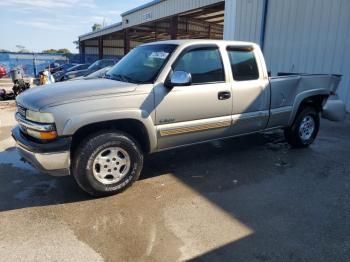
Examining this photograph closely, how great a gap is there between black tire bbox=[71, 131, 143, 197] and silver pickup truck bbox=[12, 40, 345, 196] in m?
0.01

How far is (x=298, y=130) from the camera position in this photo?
5.93 m

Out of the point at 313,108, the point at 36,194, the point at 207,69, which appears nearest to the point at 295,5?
the point at 313,108

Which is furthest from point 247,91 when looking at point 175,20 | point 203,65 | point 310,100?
point 175,20

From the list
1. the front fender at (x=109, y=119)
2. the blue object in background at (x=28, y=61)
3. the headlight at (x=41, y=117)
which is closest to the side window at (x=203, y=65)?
the front fender at (x=109, y=119)

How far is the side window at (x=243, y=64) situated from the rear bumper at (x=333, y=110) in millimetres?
2163

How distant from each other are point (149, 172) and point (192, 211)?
1.36 meters

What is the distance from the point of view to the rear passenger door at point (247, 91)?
4824mm

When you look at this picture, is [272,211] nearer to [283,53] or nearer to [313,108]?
[313,108]

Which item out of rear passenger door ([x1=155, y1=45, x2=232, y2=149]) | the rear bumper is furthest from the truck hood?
the rear bumper

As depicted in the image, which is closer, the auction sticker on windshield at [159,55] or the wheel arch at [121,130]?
the wheel arch at [121,130]

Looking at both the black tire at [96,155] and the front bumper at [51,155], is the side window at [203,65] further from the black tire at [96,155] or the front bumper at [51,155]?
the front bumper at [51,155]

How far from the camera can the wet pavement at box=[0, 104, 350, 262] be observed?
2961mm

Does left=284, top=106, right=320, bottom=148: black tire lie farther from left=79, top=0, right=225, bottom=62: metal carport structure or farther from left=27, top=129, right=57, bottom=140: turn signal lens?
left=79, top=0, right=225, bottom=62: metal carport structure

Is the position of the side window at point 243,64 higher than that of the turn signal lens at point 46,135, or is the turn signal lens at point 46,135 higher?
the side window at point 243,64
